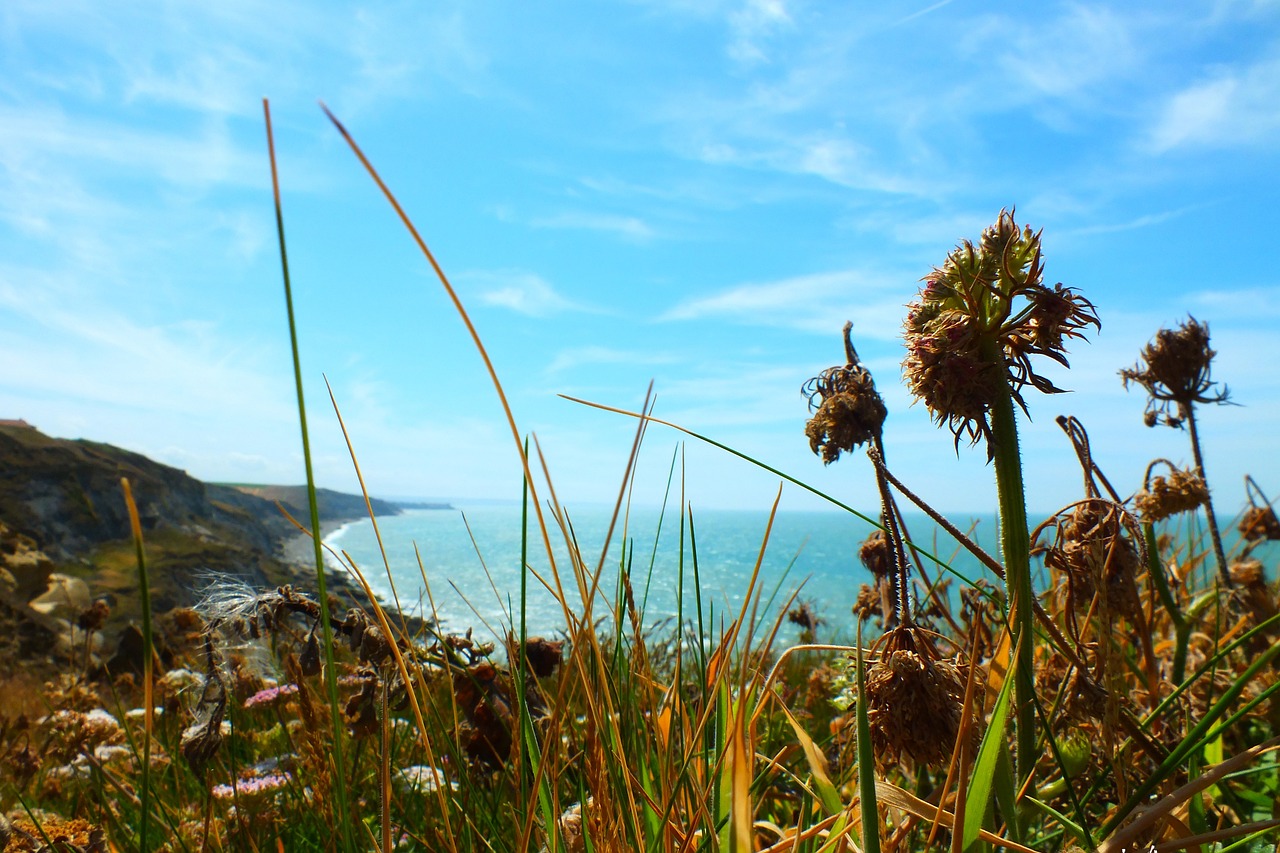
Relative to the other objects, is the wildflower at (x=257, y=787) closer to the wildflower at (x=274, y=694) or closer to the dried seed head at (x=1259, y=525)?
the wildflower at (x=274, y=694)

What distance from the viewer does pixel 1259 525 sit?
3.86 m

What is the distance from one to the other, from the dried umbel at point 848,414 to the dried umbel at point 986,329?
1.72 feet

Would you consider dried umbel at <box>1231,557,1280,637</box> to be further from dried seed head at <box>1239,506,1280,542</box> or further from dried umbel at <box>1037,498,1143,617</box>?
dried umbel at <box>1037,498,1143,617</box>

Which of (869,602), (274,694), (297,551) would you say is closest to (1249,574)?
(869,602)

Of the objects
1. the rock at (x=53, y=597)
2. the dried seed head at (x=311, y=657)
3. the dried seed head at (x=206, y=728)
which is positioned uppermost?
the dried seed head at (x=311, y=657)

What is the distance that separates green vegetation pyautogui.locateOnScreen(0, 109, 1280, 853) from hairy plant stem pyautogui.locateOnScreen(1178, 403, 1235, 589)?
46 mm

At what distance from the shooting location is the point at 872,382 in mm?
1660

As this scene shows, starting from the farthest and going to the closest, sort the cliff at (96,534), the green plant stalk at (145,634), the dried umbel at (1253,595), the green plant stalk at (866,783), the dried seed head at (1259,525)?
the cliff at (96,534) < the dried seed head at (1259,525) < the dried umbel at (1253,595) < the green plant stalk at (866,783) < the green plant stalk at (145,634)

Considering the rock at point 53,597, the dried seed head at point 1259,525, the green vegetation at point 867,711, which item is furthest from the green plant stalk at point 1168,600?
the rock at point 53,597

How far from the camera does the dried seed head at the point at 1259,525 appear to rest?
3752 mm

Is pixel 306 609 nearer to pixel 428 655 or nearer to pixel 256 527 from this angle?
pixel 428 655

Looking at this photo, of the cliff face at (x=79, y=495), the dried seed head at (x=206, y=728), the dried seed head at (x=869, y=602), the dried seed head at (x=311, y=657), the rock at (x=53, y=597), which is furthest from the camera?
the cliff face at (x=79, y=495)

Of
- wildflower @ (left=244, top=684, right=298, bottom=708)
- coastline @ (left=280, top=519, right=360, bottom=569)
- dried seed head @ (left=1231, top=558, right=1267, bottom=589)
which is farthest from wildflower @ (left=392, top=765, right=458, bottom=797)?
coastline @ (left=280, top=519, right=360, bottom=569)

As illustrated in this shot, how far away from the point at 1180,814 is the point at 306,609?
1.75 meters
